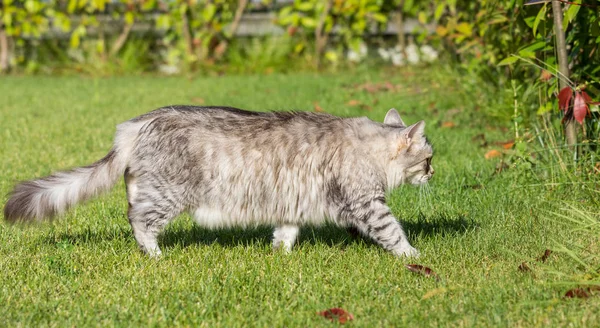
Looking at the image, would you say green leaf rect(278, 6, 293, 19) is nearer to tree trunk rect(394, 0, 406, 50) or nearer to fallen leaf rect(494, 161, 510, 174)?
tree trunk rect(394, 0, 406, 50)

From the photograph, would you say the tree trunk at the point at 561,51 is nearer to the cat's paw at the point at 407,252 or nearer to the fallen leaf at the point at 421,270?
the cat's paw at the point at 407,252

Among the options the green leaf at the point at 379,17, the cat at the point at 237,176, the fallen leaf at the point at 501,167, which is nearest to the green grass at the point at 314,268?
the fallen leaf at the point at 501,167

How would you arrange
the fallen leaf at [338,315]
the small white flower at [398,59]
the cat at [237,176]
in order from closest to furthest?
the fallen leaf at [338,315]
the cat at [237,176]
the small white flower at [398,59]

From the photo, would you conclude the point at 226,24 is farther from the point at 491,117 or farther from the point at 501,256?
the point at 501,256

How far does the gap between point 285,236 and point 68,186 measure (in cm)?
132

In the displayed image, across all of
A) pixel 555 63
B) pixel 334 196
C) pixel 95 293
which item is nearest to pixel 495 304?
pixel 334 196

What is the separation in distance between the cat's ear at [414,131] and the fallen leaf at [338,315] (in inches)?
56.7

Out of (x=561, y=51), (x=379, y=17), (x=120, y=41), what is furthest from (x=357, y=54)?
(x=561, y=51)

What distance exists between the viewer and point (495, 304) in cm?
366

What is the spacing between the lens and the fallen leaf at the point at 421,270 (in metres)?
4.13

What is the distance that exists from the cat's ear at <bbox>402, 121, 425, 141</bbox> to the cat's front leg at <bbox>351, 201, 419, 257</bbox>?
0.47 metres

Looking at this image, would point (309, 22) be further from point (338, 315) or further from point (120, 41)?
point (338, 315)

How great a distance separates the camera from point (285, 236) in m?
4.84

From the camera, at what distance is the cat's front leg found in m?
4.54
